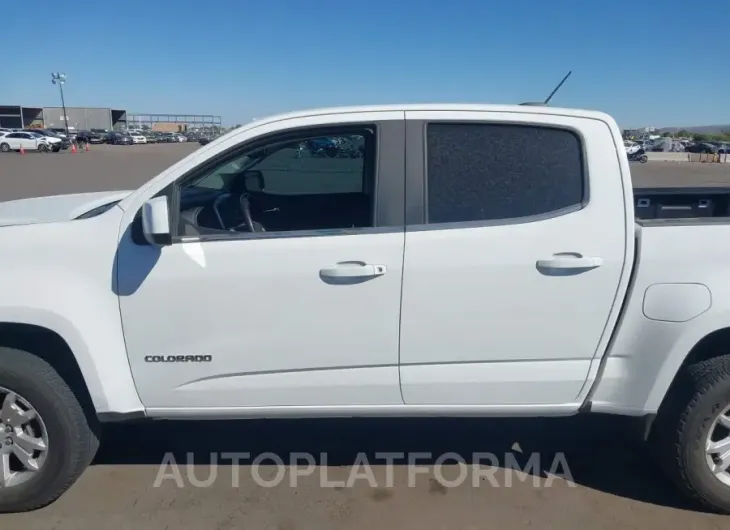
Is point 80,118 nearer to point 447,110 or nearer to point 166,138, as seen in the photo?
point 166,138

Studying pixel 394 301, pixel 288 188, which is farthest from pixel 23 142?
pixel 394 301

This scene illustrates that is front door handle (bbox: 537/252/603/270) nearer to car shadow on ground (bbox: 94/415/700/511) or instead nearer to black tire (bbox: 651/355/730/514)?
black tire (bbox: 651/355/730/514)

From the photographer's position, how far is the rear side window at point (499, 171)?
9.24ft

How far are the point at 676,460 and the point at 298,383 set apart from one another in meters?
1.84

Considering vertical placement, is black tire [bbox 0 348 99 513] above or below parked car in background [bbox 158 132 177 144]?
above

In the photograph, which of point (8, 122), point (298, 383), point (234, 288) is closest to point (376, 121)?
point (234, 288)

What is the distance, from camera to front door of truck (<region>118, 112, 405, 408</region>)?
2.73 m

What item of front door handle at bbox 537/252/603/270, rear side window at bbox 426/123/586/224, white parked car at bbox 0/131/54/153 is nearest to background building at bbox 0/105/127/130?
white parked car at bbox 0/131/54/153

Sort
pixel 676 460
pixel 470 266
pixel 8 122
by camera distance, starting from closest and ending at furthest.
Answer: pixel 470 266 < pixel 676 460 < pixel 8 122

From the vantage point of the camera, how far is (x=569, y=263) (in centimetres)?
272

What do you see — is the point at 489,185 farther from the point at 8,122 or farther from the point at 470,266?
the point at 8,122

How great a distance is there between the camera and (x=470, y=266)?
Result: 273cm

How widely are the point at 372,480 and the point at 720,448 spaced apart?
5.63 feet

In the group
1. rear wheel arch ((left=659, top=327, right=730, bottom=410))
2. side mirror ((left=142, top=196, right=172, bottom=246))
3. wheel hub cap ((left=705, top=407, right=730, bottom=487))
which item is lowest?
wheel hub cap ((left=705, top=407, right=730, bottom=487))
